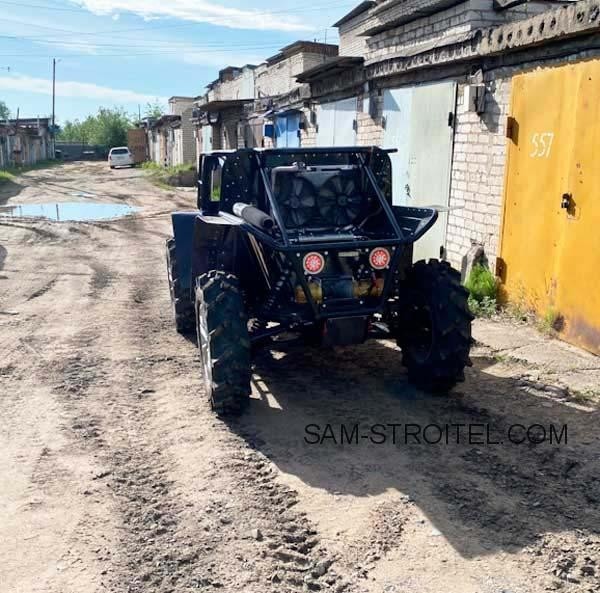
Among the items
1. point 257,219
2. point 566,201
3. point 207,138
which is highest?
point 207,138

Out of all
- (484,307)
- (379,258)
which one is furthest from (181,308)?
(484,307)

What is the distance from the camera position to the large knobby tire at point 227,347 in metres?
4.43

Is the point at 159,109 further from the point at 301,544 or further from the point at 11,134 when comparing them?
the point at 301,544

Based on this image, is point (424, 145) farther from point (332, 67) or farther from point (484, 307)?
point (332, 67)

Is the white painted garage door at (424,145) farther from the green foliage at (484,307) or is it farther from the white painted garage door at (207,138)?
the white painted garage door at (207,138)

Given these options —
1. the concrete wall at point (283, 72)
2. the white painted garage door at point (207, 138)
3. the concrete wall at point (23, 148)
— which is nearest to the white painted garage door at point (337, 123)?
the concrete wall at point (283, 72)

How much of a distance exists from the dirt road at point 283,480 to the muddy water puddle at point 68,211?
41.0 ft

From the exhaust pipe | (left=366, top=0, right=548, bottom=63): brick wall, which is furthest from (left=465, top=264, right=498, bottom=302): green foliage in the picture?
the exhaust pipe

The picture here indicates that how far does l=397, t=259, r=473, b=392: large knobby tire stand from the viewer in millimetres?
4766

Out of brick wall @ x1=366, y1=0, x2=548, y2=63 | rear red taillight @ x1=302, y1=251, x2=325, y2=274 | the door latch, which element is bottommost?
rear red taillight @ x1=302, y1=251, x2=325, y2=274

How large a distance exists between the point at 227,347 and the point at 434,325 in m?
1.53

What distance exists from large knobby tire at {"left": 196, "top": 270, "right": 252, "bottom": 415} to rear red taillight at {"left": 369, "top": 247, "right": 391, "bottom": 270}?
3.21 feet

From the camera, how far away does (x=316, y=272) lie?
14.8ft

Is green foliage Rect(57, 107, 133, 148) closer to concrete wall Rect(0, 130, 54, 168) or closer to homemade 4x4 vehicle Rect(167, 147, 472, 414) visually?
concrete wall Rect(0, 130, 54, 168)
